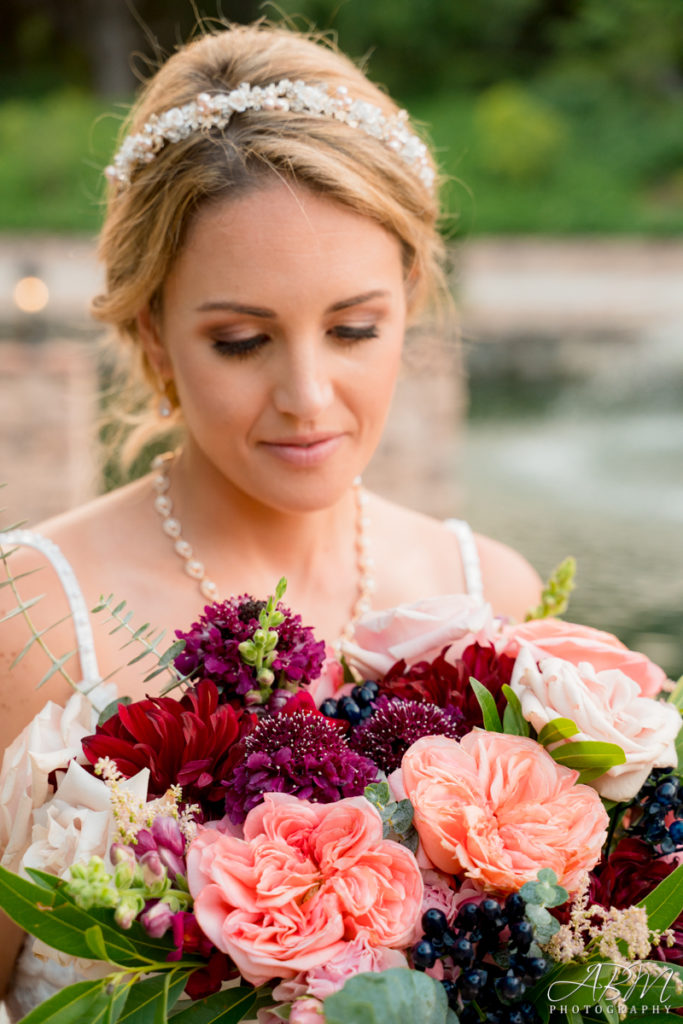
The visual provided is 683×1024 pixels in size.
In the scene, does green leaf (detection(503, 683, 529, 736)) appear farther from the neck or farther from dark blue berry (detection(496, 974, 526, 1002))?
the neck

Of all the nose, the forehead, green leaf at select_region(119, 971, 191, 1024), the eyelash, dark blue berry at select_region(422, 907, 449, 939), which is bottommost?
green leaf at select_region(119, 971, 191, 1024)

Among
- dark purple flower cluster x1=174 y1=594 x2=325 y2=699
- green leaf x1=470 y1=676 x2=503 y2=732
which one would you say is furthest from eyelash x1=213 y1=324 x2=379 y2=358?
green leaf x1=470 y1=676 x2=503 y2=732

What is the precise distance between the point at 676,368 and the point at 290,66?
856 centimetres

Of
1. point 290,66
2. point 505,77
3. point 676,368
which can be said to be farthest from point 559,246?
point 290,66

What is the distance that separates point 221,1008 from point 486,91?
37.8ft

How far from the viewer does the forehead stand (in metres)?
1.30

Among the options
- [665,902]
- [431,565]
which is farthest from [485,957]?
[431,565]

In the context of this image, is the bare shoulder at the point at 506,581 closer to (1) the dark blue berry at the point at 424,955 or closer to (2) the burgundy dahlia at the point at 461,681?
(2) the burgundy dahlia at the point at 461,681

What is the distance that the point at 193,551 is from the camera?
1.62 metres

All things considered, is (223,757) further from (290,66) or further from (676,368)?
(676,368)

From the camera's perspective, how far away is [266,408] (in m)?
1.36

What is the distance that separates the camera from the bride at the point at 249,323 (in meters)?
1.33

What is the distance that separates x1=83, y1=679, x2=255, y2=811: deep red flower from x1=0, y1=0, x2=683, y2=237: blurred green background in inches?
367

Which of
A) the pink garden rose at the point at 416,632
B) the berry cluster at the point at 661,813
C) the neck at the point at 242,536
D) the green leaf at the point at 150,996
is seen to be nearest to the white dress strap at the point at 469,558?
the neck at the point at 242,536
